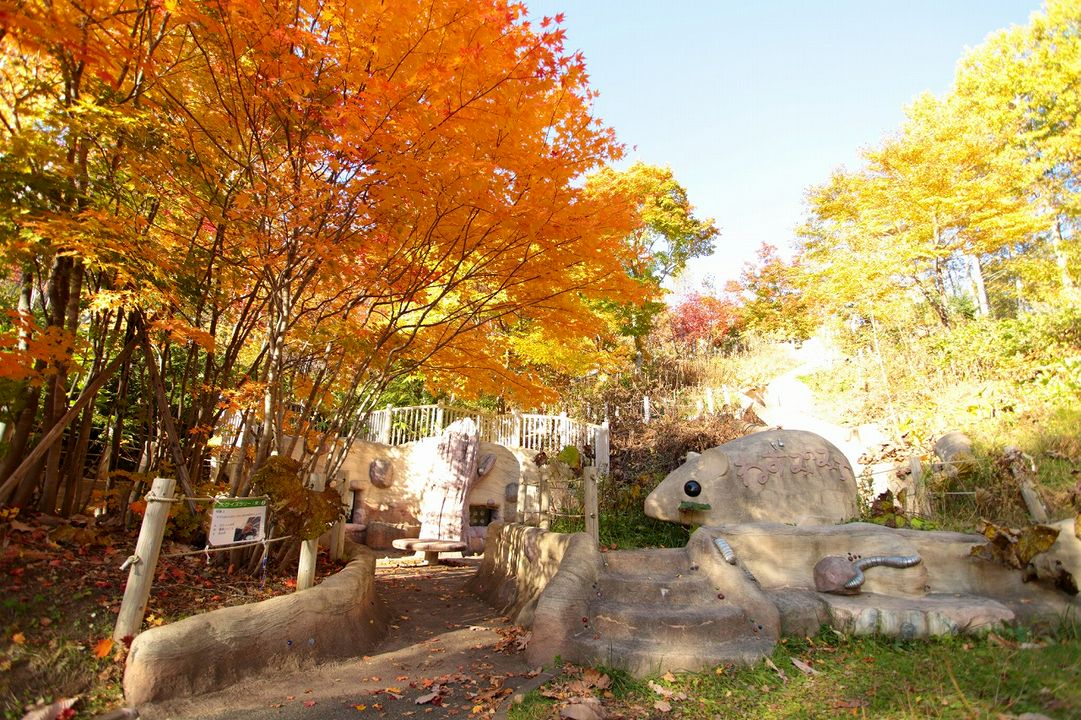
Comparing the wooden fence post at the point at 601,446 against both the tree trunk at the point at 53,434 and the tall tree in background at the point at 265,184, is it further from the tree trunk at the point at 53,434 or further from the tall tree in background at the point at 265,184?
the tree trunk at the point at 53,434

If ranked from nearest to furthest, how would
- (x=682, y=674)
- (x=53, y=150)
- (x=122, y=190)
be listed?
(x=682, y=674), (x=53, y=150), (x=122, y=190)

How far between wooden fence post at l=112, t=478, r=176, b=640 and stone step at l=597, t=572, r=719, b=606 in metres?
3.50

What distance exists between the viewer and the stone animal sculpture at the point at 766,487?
6641mm

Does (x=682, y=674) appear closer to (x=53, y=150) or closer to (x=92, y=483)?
(x=53, y=150)

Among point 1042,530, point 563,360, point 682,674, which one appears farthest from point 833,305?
point 682,674

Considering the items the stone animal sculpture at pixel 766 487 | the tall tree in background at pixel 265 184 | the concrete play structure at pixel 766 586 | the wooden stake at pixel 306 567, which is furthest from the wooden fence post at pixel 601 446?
the wooden stake at pixel 306 567

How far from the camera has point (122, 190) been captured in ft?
17.1

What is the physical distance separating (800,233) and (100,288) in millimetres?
20735

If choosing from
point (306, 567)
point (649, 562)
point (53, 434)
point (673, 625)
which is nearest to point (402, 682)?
point (306, 567)

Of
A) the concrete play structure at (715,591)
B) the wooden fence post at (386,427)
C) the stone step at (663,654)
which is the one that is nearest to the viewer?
the concrete play structure at (715,591)

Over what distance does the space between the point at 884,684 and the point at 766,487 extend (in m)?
3.49

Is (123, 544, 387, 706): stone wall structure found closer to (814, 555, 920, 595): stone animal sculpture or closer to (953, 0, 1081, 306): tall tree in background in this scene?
(814, 555, 920, 595): stone animal sculpture

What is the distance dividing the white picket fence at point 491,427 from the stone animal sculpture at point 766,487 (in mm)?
6129

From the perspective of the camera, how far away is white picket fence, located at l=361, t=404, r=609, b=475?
518 inches
